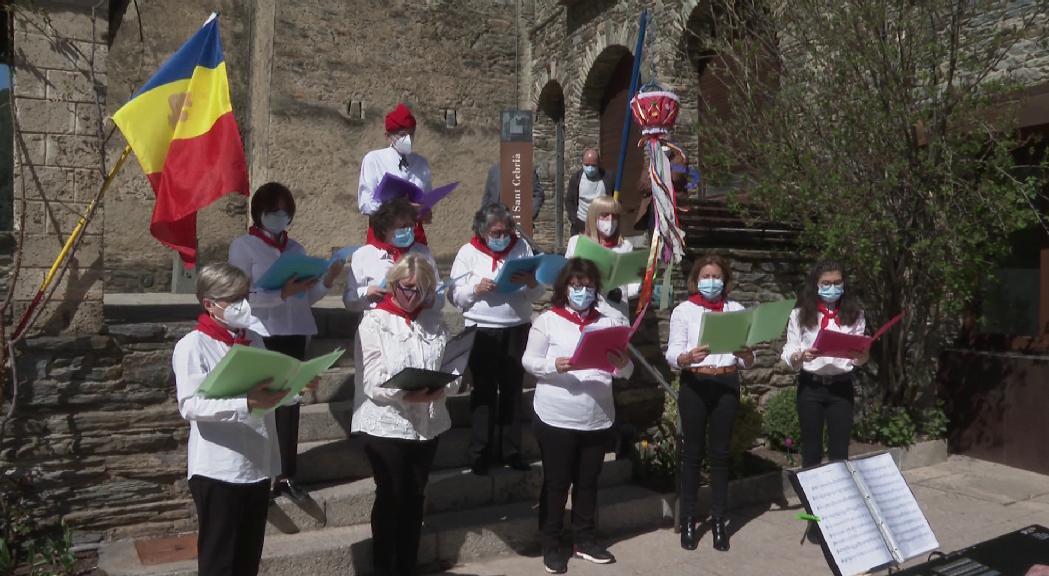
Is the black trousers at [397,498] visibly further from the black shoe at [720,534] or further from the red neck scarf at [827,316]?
the red neck scarf at [827,316]

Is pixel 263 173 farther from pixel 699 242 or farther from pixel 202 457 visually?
pixel 202 457

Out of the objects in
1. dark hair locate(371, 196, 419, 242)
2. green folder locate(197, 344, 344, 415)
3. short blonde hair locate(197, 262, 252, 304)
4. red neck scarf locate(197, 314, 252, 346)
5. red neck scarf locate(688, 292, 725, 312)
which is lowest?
green folder locate(197, 344, 344, 415)

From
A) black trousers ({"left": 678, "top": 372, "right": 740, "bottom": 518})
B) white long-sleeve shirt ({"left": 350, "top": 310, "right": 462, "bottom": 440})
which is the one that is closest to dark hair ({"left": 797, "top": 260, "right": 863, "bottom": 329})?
black trousers ({"left": 678, "top": 372, "right": 740, "bottom": 518})

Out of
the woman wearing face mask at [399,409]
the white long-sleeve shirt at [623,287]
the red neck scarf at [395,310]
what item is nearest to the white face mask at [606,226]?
the white long-sleeve shirt at [623,287]

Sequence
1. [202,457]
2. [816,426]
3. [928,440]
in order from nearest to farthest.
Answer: [202,457]
[816,426]
[928,440]

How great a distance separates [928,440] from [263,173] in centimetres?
913

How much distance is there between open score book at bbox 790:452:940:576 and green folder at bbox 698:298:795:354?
1509mm

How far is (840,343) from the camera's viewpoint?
Answer: 491cm

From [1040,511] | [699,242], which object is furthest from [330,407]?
[1040,511]

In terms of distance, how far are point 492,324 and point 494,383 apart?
38 centimetres

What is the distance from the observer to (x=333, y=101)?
12766 millimetres

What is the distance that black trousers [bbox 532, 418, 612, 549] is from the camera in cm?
478

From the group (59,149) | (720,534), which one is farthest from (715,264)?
(59,149)

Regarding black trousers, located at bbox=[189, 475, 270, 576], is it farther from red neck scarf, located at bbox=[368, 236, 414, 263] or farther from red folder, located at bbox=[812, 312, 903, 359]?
red folder, located at bbox=[812, 312, 903, 359]
